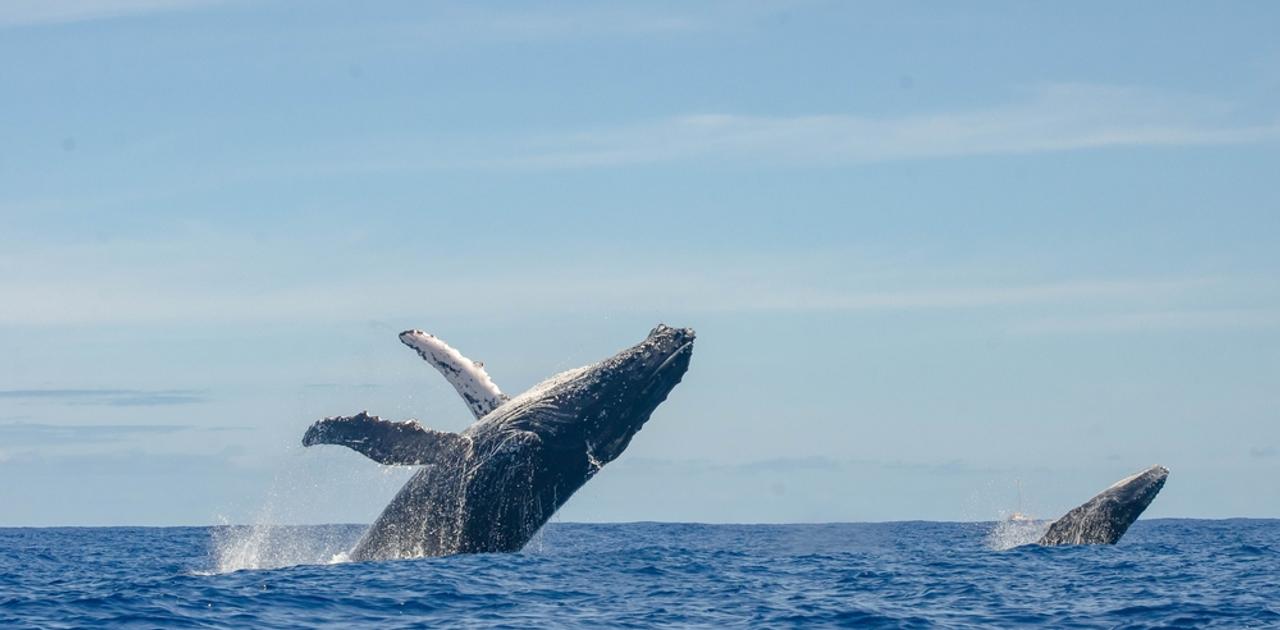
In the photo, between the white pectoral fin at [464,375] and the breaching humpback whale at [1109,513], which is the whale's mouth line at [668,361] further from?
the breaching humpback whale at [1109,513]

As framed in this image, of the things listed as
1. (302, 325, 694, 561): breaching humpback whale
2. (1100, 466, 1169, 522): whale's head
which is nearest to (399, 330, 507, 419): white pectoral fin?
(302, 325, 694, 561): breaching humpback whale

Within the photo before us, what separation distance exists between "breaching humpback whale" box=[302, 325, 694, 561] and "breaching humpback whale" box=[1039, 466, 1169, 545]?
10680 millimetres

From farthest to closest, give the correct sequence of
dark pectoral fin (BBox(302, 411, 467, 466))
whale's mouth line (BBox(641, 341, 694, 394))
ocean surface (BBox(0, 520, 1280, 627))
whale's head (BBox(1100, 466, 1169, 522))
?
whale's head (BBox(1100, 466, 1169, 522)) < dark pectoral fin (BBox(302, 411, 467, 466)) < whale's mouth line (BBox(641, 341, 694, 394)) < ocean surface (BBox(0, 520, 1280, 627))

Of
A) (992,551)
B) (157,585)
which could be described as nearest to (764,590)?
(157,585)

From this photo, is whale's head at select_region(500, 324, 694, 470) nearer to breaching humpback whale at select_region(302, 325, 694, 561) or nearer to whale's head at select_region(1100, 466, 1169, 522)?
breaching humpback whale at select_region(302, 325, 694, 561)

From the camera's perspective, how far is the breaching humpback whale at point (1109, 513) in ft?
76.8

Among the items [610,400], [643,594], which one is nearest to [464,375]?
[610,400]

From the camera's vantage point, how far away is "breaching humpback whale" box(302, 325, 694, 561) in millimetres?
15695

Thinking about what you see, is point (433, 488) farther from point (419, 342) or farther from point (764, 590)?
point (764, 590)

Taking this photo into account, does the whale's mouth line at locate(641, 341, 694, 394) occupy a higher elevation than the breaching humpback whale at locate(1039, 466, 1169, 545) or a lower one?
higher

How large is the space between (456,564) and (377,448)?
4.83 feet

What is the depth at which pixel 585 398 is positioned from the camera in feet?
51.9

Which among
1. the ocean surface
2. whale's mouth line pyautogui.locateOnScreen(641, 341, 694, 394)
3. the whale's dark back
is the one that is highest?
whale's mouth line pyautogui.locateOnScreen(641, 341, 694, 394)

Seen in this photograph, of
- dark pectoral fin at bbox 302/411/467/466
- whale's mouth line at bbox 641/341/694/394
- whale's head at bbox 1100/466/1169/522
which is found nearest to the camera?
whale's mouth line at bbox 641/341/694/394
